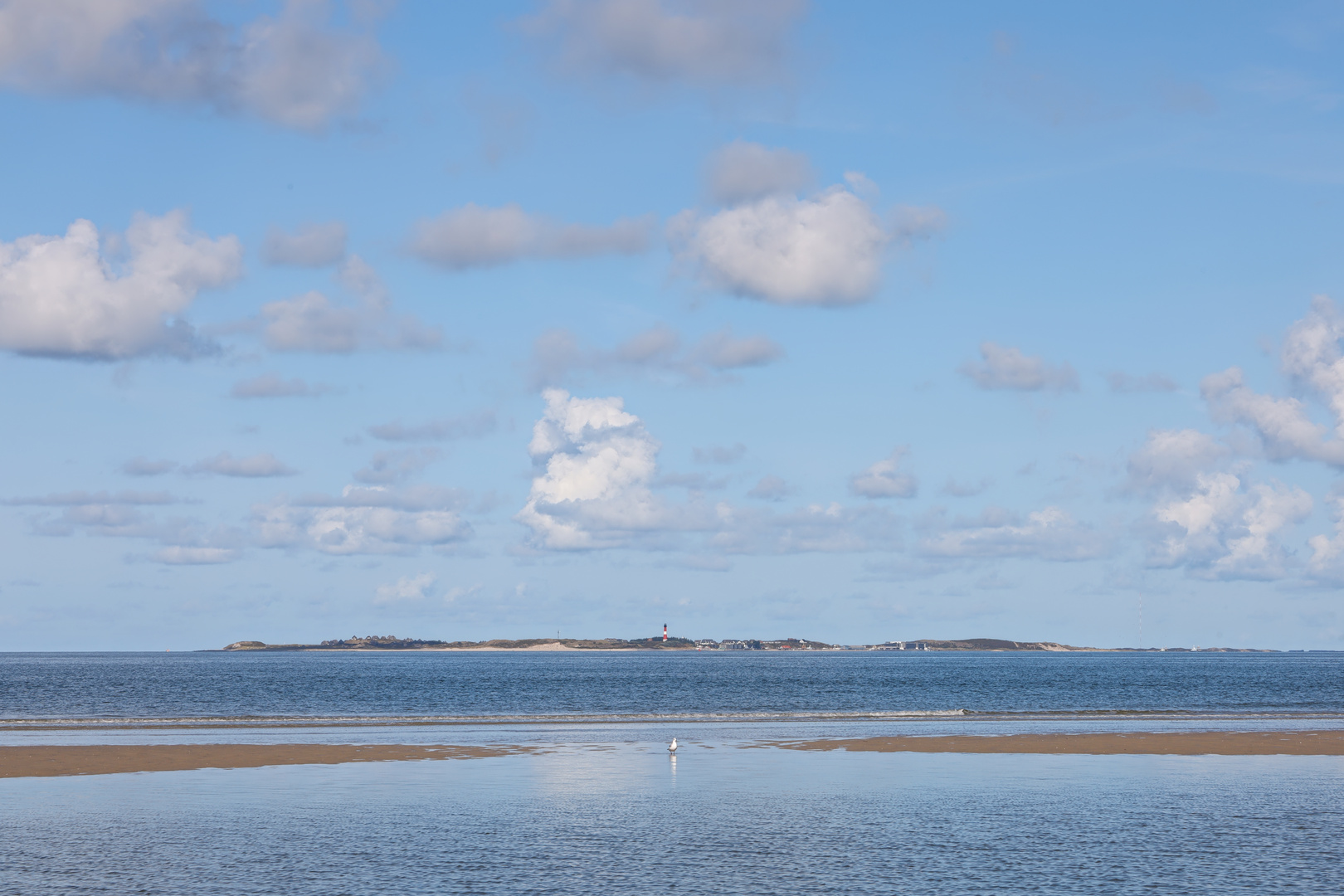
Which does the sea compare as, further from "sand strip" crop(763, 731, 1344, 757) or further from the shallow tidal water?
"sand strip" crop(763, 731, 1344, 757)

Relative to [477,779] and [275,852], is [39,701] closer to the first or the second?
[477,779]

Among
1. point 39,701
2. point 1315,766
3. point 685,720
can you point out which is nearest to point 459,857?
point 1315,766

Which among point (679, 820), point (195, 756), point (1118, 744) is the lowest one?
point (1118, 744)

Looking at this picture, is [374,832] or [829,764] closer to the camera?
[374,832]

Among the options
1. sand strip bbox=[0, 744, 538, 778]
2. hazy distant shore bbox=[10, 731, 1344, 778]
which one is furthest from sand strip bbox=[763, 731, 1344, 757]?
sand strip bbox=[0, 744, 538, 778]

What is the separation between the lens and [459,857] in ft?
95.6

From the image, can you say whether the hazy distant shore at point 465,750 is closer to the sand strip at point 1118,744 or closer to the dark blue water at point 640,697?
the sand strip at point 1118,744

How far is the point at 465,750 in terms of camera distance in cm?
5603

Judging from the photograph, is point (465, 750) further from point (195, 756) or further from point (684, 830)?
point (684, 830)

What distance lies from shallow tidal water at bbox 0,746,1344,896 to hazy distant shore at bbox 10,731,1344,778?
3974 millimetres

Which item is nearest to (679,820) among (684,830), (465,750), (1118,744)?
(684,830)

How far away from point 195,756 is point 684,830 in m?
30.4

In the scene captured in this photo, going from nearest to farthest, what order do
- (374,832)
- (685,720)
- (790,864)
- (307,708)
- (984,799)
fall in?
(790,864), (374,832), (984,799), (685,720), (307,708)

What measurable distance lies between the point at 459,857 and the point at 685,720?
166 ft
